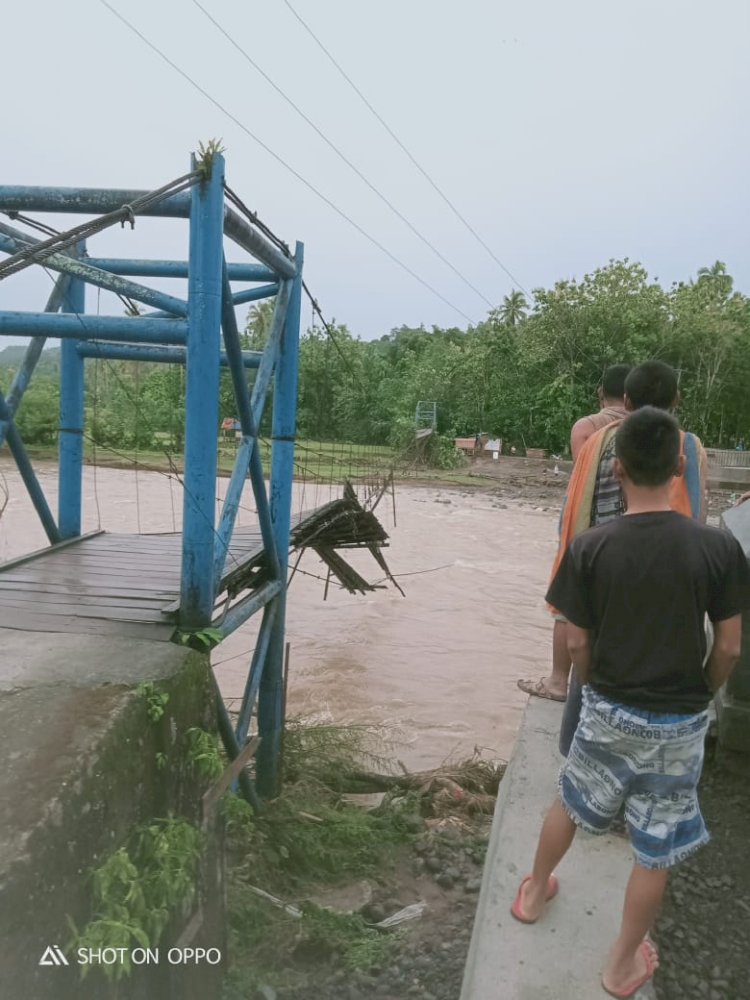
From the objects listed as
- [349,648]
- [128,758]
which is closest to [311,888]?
[128,758]

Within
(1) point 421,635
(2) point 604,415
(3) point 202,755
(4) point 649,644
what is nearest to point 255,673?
(3) point 202,755

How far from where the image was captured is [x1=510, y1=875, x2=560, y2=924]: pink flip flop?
2170 mm

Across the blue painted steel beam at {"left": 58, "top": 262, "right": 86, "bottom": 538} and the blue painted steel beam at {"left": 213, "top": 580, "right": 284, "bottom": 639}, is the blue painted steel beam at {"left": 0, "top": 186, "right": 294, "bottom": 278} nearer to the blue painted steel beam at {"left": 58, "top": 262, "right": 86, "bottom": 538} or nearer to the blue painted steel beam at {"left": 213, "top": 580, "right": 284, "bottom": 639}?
the blue painted steel beam at {"left": 58, "top": 262, "right": 86, "bottom": 538}

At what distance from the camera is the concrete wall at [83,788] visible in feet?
4.53

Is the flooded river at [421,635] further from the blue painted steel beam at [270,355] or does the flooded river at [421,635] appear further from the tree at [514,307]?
the tree at [514,307]

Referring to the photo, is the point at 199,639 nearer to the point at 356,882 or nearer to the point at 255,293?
the point at 356,882

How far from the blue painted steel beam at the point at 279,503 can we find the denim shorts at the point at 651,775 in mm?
2392

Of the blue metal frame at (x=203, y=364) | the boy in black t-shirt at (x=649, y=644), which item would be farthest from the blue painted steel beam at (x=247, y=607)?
the boy in black t-shirt at (x=649, y=644)

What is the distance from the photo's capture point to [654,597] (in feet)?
5.84

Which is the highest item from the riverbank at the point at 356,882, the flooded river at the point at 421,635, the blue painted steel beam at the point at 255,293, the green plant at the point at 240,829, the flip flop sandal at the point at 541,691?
the blue painted steel beam at the point at 255,293

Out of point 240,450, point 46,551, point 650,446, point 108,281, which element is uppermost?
point 108,281

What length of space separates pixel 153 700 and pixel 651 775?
130cm

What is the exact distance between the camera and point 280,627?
416 cm

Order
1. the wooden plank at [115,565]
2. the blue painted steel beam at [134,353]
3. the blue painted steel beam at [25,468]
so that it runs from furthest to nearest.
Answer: the blue painted steel beam at [134,353] → the wooden plank at [115,565] → the blue painted steel beam at [25,468]
